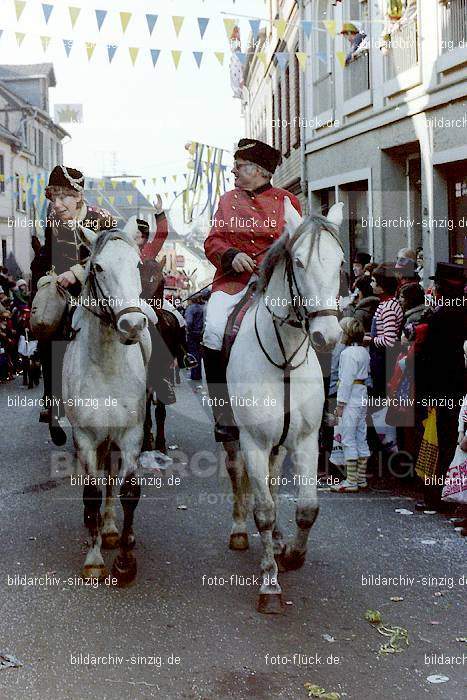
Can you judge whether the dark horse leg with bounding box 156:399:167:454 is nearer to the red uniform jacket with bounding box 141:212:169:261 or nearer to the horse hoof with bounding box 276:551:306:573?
the red uniform jacket with bounding box 141:212:169:261

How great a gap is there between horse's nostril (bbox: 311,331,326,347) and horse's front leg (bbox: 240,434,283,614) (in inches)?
39.9

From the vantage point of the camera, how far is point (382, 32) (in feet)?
51.1

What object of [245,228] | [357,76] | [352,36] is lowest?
[245,228]

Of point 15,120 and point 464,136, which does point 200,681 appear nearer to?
point 464,136

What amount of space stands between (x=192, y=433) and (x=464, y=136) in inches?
220

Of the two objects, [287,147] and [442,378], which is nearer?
[442,378]

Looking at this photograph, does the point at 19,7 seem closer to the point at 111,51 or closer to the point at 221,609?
the point at 111,51

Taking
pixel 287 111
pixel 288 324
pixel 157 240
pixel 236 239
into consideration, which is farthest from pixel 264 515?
pixel 287 111

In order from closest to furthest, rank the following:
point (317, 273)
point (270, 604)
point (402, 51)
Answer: point (317, 273)
point (270, 604)
point (402, 51)

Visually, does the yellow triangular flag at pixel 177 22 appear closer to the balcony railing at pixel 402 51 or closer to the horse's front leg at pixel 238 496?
the balcony railing at pixel 402 51

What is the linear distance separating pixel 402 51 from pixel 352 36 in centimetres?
172

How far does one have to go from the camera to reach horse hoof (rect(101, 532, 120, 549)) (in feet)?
22.5

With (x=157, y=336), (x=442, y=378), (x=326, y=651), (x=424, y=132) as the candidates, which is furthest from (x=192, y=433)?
(x=326, y=651)

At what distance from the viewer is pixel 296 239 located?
5195mm
